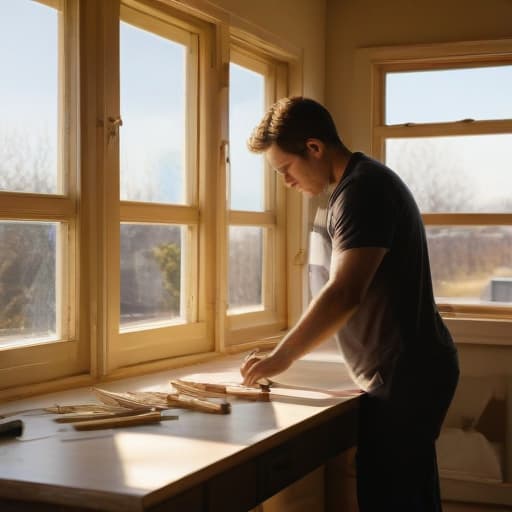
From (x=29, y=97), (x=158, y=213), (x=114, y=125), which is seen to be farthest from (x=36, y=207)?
(x=158, y=213)

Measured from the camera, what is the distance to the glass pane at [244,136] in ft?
11.8

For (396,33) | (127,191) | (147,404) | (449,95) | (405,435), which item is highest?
(396,33)

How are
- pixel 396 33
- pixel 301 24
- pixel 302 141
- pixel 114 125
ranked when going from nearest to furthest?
pixel 302 141
pixel 114 125
pixel 301 24
pixel 396 33

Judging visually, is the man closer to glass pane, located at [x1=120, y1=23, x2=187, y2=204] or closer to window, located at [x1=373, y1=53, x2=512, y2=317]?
glass pane, located at [x1=120, y1=23, x2=187, y2=204]

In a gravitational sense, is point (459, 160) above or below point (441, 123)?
below

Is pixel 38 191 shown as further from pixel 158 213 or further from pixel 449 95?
pixel 449 95

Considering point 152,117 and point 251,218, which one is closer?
point 152,117

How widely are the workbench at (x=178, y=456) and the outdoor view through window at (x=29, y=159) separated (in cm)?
29

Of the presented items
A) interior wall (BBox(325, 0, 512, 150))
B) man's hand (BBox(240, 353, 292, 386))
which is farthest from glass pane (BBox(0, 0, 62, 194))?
interior wall (BBox(325, 0, 512, 150))

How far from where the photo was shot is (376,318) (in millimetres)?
2234

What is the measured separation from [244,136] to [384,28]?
3.03 ft

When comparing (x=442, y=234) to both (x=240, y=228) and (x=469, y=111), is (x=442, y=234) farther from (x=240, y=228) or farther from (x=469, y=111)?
(x=240, y=228)

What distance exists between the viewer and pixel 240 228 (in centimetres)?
366

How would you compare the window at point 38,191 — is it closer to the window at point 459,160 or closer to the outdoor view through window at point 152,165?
the outdoor view through window at point 152,165
